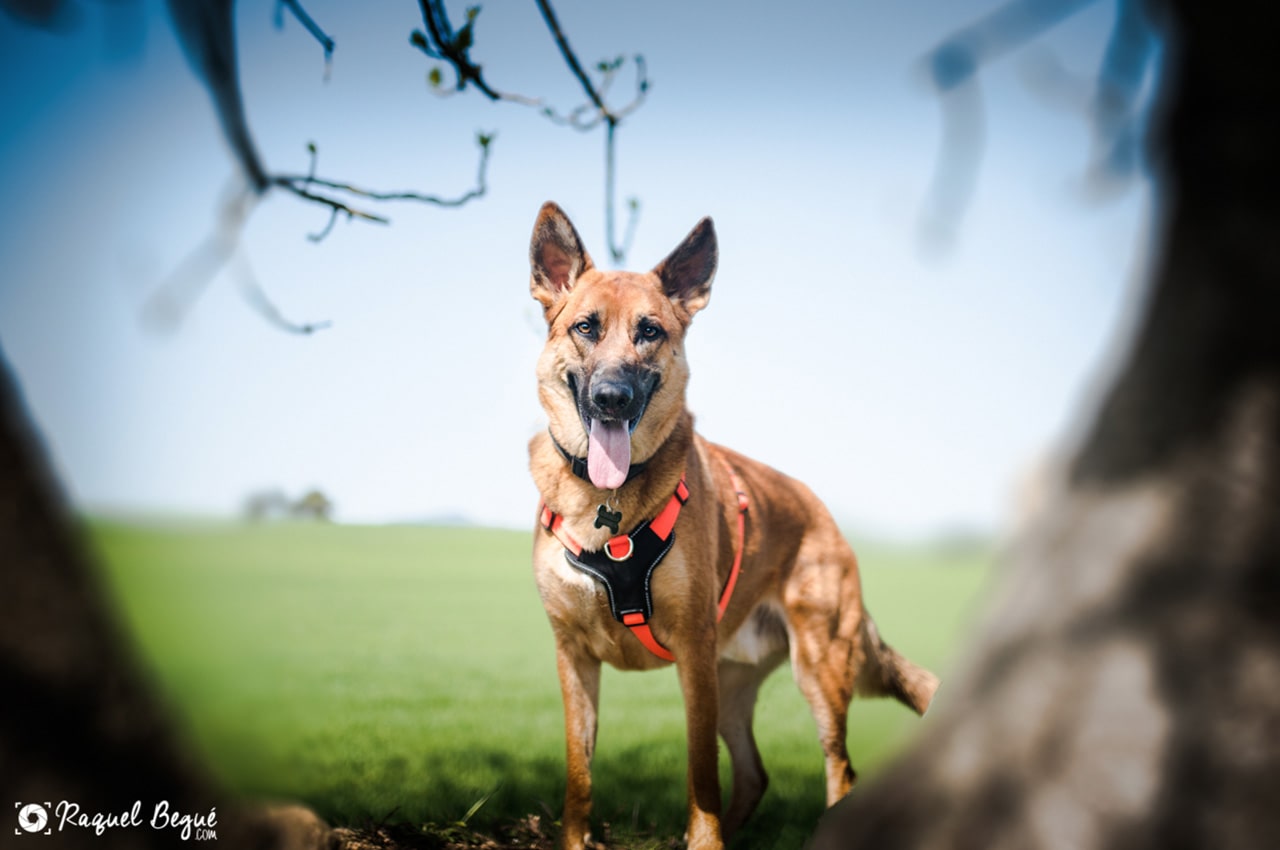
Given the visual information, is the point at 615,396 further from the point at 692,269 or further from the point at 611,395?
the point at 692,269

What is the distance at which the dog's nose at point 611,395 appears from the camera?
3.43 meters

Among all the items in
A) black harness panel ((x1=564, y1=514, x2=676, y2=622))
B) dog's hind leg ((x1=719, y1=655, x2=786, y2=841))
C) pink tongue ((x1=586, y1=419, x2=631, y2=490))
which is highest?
pink tongue ((x1=586, y1=419, x2=631, y2=490))

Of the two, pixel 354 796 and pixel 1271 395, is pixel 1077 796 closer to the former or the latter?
pixel 1271 395

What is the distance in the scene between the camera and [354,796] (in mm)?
4047

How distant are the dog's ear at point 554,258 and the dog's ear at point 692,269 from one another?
0.42 metres

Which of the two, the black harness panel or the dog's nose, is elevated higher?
the dog's nose

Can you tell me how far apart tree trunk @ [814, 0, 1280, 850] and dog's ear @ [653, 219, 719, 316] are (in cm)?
296

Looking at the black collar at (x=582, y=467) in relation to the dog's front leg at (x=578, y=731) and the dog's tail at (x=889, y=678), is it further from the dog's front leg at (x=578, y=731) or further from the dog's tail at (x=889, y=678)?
the dog's tail at (x=889, y=678)

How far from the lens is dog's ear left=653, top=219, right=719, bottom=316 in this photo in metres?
4.06

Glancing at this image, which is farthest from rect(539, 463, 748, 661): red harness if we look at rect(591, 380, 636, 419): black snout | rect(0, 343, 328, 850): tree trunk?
rect(0, 343, 328, 850): tree trunk

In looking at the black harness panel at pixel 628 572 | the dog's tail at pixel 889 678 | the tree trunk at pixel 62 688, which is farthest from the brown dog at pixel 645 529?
the tree trunk at pixel 62 688

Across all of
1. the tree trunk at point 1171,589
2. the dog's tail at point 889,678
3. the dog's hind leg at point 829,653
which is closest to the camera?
the tree trunk at point 1171,589

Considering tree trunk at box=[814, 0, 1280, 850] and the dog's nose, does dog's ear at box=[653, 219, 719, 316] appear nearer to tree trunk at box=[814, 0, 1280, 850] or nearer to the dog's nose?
the dog's nose

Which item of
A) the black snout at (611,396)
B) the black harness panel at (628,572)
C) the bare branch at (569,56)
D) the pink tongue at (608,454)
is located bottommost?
the black harness panel at (628,572)
